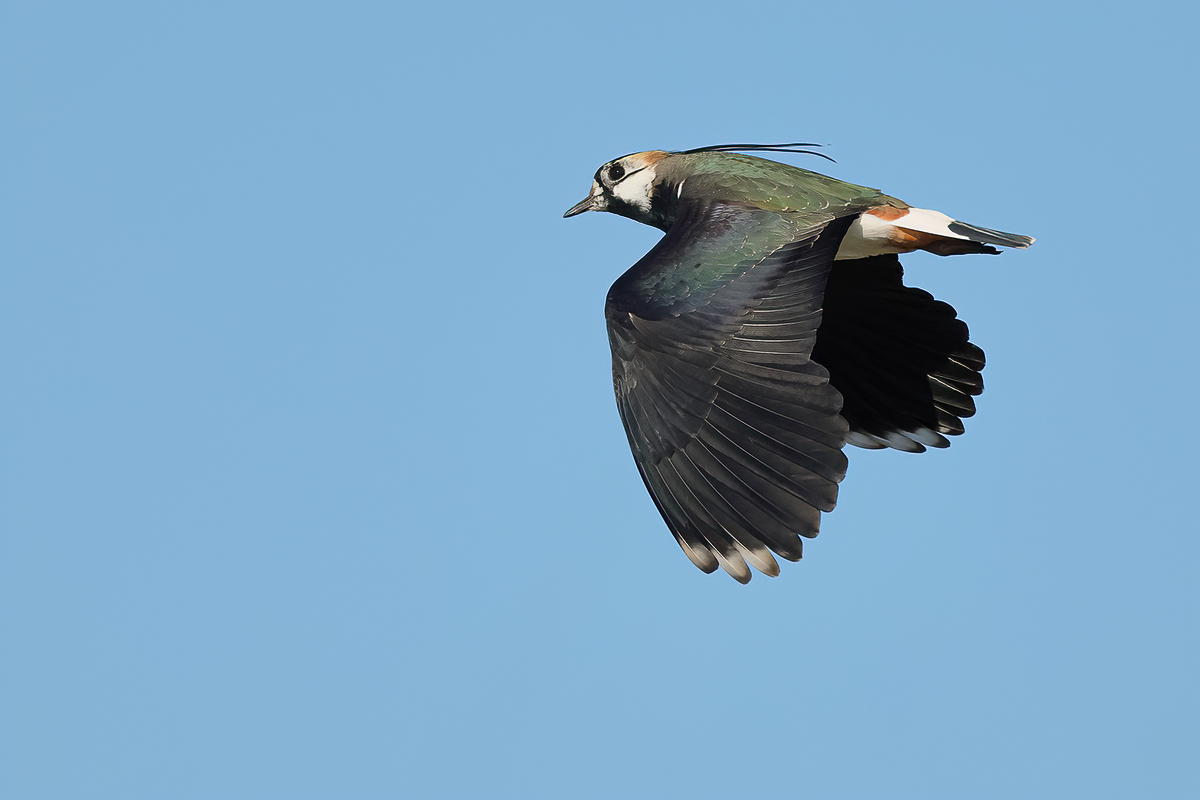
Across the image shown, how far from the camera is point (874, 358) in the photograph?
917 cm

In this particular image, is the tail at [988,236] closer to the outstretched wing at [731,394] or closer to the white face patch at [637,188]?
the outstretched wing at [731,394]

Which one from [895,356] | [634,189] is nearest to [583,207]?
[634,189]

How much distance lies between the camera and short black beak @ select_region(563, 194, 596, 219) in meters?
10.1

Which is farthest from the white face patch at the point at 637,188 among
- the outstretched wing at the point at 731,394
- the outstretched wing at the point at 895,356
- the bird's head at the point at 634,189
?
the outstretched wing at the point at 731,394

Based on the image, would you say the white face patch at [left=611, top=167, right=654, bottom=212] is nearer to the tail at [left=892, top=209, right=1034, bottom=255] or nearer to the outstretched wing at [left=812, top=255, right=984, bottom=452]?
the outstretched wing at [left=812, top=255, right=984, bottom=452]

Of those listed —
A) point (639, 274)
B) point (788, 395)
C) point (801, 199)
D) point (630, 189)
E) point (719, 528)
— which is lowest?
point (719, 528)

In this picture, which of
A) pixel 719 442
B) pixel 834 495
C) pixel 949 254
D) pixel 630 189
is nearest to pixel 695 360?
pixel 719 442

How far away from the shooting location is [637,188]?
9602mm

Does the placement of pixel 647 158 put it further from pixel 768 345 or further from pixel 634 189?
pixel 768 345

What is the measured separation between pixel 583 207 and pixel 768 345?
3.38 metres

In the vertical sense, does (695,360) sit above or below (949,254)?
below

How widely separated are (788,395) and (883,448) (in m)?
2.53

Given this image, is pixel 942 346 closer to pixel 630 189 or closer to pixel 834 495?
pixel 630 189

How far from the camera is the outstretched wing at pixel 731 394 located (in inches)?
261
